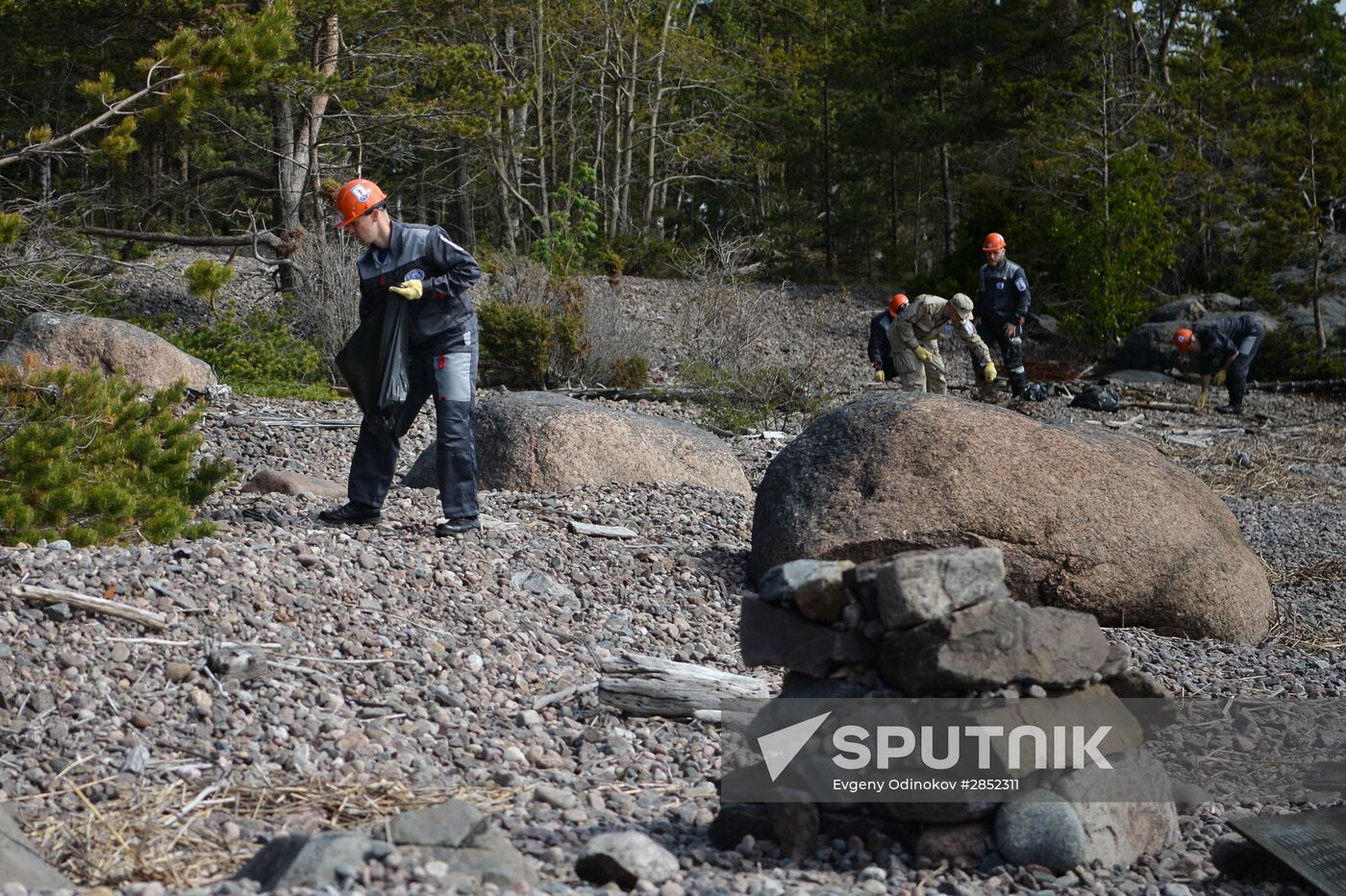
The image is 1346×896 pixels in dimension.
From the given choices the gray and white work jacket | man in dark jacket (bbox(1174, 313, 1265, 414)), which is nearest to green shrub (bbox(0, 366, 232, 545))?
the gray and white work jacket

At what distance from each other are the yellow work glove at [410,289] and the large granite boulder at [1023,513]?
6.90ft

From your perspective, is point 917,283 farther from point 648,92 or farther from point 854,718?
point 854,718

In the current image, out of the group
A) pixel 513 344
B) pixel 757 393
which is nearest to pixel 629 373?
pixel 513 344

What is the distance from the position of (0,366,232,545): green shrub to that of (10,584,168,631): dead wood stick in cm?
123

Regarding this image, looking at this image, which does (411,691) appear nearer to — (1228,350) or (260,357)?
(260,357)

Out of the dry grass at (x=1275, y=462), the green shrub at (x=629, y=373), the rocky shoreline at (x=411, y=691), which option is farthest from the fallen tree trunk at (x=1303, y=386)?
the rocky shoreline at (x=411, y=691)

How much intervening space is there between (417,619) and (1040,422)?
11.5 ft

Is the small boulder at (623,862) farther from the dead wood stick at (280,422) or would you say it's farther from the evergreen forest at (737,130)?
the dead wood stick at (280,422)

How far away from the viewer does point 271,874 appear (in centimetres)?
295

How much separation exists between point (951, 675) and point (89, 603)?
3142 mm

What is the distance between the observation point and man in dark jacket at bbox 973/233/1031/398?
14.4 m

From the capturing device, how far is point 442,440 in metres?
6.56

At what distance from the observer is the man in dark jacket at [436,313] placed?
21.1 feet

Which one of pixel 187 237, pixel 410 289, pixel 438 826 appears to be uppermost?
pixel 187 237
